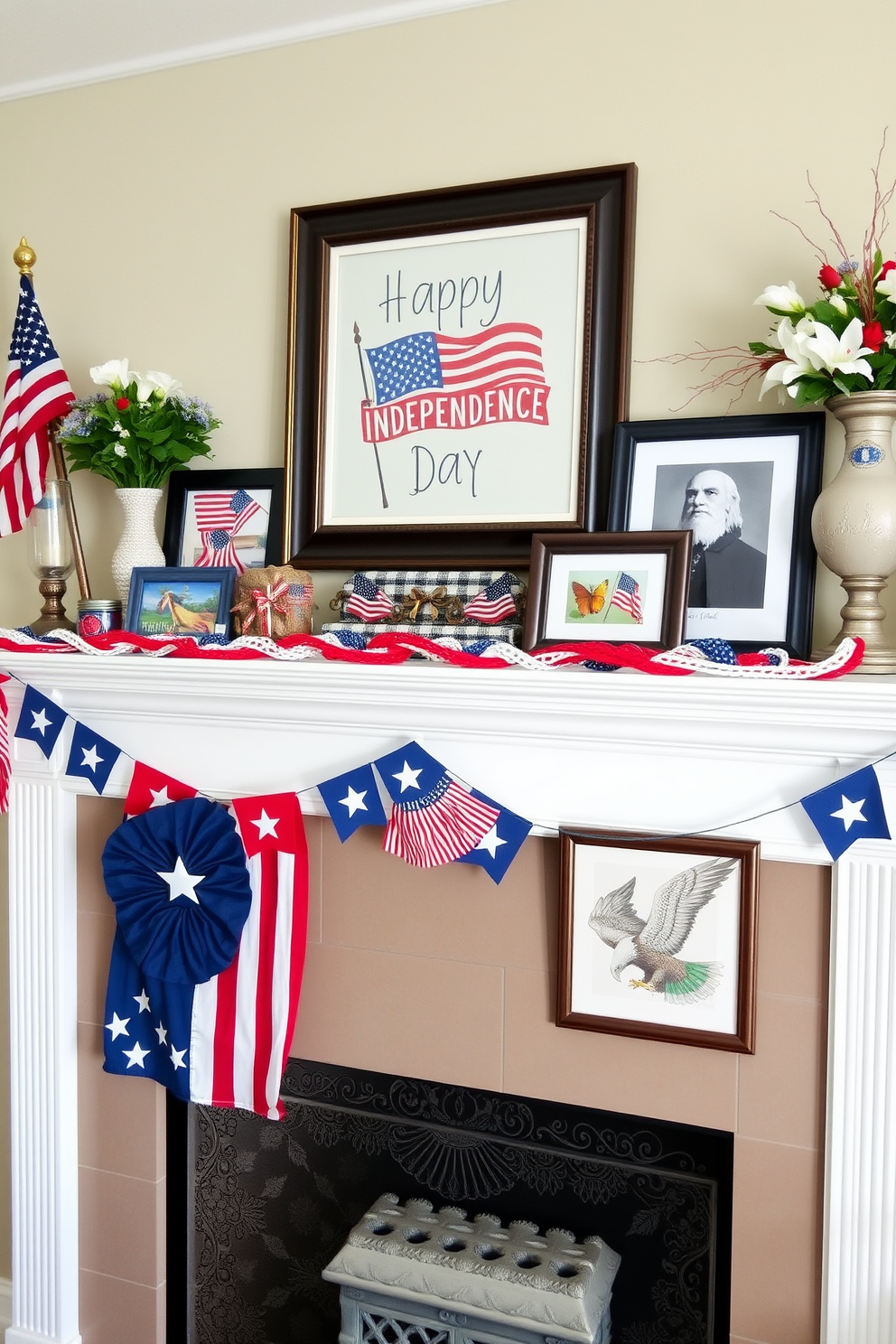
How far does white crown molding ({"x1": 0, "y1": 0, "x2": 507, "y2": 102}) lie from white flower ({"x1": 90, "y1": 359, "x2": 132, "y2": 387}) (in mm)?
640

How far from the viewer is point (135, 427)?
72.8 inches

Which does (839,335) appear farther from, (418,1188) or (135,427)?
(418,1188)

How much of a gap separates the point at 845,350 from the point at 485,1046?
1.17 metres

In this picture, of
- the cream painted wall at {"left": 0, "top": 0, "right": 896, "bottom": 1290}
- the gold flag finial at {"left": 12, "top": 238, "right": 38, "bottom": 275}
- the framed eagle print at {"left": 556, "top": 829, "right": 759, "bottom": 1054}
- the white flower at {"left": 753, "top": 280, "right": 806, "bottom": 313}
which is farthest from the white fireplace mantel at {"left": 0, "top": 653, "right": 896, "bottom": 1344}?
the gold flag finial at {"left": 12, "top": 238, "right": 38, "bottom": 275}

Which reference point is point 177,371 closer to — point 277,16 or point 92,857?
point 277,16

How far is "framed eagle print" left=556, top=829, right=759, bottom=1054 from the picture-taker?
4.90ft

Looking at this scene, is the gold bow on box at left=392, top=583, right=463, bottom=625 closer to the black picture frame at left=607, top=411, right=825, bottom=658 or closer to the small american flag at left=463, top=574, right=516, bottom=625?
the small american flag at left=463, top=574, right=516, bottom=625

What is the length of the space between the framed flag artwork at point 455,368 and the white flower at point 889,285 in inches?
16.4

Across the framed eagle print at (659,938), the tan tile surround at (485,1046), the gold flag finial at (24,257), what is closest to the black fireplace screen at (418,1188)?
the tan tile surround at (485,1046)

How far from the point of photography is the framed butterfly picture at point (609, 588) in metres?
1.54

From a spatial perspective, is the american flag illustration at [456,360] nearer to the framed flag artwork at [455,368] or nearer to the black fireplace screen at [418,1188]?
the framed flag artwork at [455,368]

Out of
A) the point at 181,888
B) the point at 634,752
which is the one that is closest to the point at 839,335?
the point at 634,752

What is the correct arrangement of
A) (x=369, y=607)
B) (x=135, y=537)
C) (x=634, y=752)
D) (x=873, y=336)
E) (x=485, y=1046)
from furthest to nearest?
(x=135, y=537)
(x=369, y=607)
(x=485, y=1046)
(x=634, y=752)
(x=873, y=336)

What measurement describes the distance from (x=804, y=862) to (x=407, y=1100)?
33.1 inches
